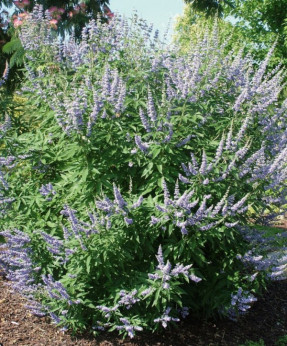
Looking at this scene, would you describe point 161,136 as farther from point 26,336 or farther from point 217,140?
point 26,336

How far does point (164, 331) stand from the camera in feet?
16.3

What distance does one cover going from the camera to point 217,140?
4.87 m

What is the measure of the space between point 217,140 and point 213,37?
54.4 inches

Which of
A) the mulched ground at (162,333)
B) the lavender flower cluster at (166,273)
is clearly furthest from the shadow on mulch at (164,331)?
the lavender flower cluster at (166,273)

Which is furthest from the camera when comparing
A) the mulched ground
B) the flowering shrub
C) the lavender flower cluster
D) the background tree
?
the background tree

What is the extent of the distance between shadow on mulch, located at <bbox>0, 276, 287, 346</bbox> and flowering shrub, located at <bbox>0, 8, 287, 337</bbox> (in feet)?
0.59

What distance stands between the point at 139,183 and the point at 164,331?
68.5 inches

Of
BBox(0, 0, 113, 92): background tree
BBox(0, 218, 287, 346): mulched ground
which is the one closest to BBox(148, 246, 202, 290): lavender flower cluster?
BBox(0, 218, 287, 346): mulched ground

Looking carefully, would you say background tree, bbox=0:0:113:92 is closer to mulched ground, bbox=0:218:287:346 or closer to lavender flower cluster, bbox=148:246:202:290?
mulched ground, bbox=0:218:287:346

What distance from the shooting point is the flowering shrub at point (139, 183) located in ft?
13.6

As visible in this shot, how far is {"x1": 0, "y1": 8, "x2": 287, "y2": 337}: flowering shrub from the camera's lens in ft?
13.6

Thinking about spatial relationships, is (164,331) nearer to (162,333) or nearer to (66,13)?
(162,333)

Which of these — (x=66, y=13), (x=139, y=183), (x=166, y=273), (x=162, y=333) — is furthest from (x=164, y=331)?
(x=66, y=13)

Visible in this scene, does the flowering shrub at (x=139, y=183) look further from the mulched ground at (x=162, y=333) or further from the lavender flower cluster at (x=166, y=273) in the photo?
the mulched ground at (x=162, y=333)
